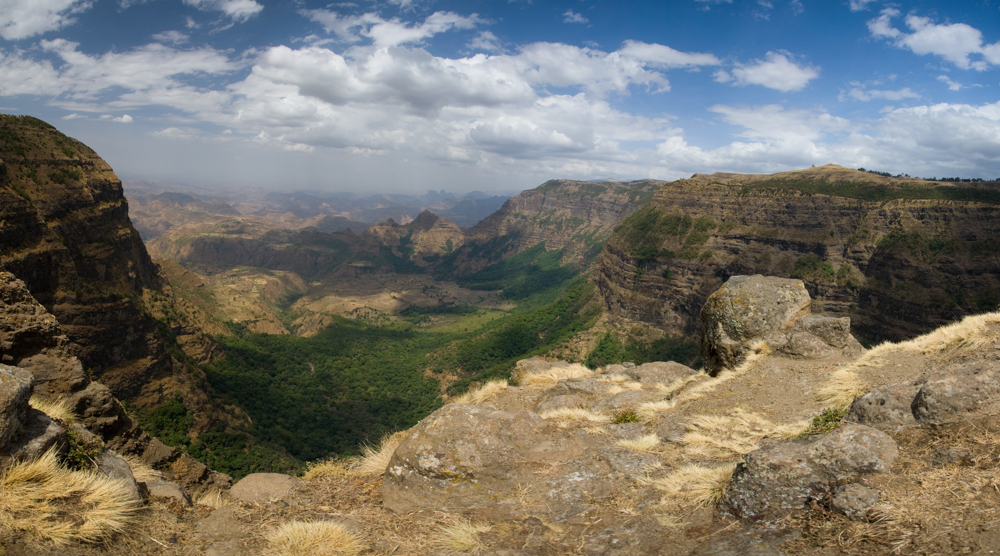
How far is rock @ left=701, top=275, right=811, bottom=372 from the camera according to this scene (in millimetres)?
16062

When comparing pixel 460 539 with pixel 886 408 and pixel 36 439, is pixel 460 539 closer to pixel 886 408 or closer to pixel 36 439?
pixel 36 439

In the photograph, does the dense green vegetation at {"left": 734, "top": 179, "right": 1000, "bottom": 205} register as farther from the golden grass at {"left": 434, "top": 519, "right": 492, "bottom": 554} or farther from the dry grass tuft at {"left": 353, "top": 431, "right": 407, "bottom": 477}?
Result: the golden grass at {"left": 434, "top": 519, "right": 492, "bottom": 554}

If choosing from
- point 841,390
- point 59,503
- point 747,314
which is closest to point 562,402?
point 841,390

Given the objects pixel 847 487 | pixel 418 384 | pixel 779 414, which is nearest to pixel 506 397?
pixel 779 414

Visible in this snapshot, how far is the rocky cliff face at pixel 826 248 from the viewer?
180 ft

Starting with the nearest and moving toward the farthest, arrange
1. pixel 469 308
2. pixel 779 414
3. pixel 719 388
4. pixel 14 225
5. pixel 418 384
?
1. pixel 779 414
2. pixel 719 388
3. pixel 14 225
4. pixel 418 384
5. pixel 469 308

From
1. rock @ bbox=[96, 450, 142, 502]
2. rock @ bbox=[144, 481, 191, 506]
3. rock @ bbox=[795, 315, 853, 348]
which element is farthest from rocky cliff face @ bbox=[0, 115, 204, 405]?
rock @ bbox=[795, 315, 853, 348]

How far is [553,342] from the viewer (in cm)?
7475

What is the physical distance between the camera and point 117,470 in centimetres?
612

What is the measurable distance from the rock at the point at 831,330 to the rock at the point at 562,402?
27.7ft

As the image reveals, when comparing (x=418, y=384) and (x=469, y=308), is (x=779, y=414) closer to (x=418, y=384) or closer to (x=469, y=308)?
(x=418, y=384)

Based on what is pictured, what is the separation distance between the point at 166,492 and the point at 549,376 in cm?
Result: 1348

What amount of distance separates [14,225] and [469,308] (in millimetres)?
126922

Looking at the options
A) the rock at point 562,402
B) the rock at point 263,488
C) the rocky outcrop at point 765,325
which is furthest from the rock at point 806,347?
the rock at point 263,488
